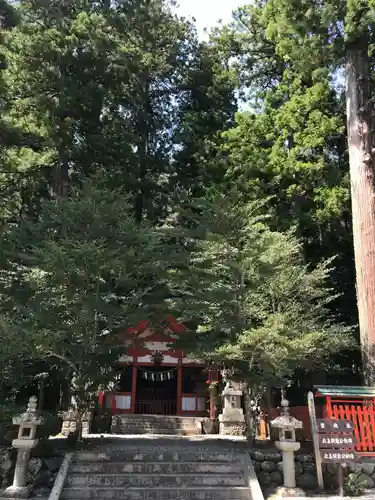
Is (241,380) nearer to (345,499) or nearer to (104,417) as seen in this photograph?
(345,499)

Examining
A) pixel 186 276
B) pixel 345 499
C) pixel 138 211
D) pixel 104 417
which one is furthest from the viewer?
pixel 138 211

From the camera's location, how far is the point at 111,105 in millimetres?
16766

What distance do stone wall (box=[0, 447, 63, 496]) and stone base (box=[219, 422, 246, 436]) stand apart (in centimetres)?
557

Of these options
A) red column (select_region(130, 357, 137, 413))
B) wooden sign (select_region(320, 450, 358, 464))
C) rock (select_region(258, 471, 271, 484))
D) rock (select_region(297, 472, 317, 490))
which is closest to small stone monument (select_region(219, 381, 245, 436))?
red column (select_region(130, 357, 137, 413))

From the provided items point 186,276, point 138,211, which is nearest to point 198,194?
point 138,211

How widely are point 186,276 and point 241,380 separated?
8.58 feet

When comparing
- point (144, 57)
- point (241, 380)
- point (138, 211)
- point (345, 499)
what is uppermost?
point (144, 57)

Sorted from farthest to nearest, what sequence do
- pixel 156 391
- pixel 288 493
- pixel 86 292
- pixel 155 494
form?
pixel 156 391 → pixel 86 292 → pixel 288 493 → pixel 155 494

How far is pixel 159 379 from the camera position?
1526 centimetres

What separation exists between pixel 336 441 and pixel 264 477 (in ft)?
4.72

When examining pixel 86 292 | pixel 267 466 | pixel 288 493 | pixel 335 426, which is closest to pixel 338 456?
pixel 335 426

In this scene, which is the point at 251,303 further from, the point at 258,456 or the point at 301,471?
the point at 301,471

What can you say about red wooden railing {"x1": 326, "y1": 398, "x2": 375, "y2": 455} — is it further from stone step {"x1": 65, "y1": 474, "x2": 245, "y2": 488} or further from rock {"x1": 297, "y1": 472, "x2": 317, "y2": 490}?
stone step {"x1": 65, "y1": 474, "x2": 245, "y2": 488}

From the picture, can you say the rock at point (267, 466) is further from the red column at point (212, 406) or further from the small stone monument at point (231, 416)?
the red column at point (212, 406)
